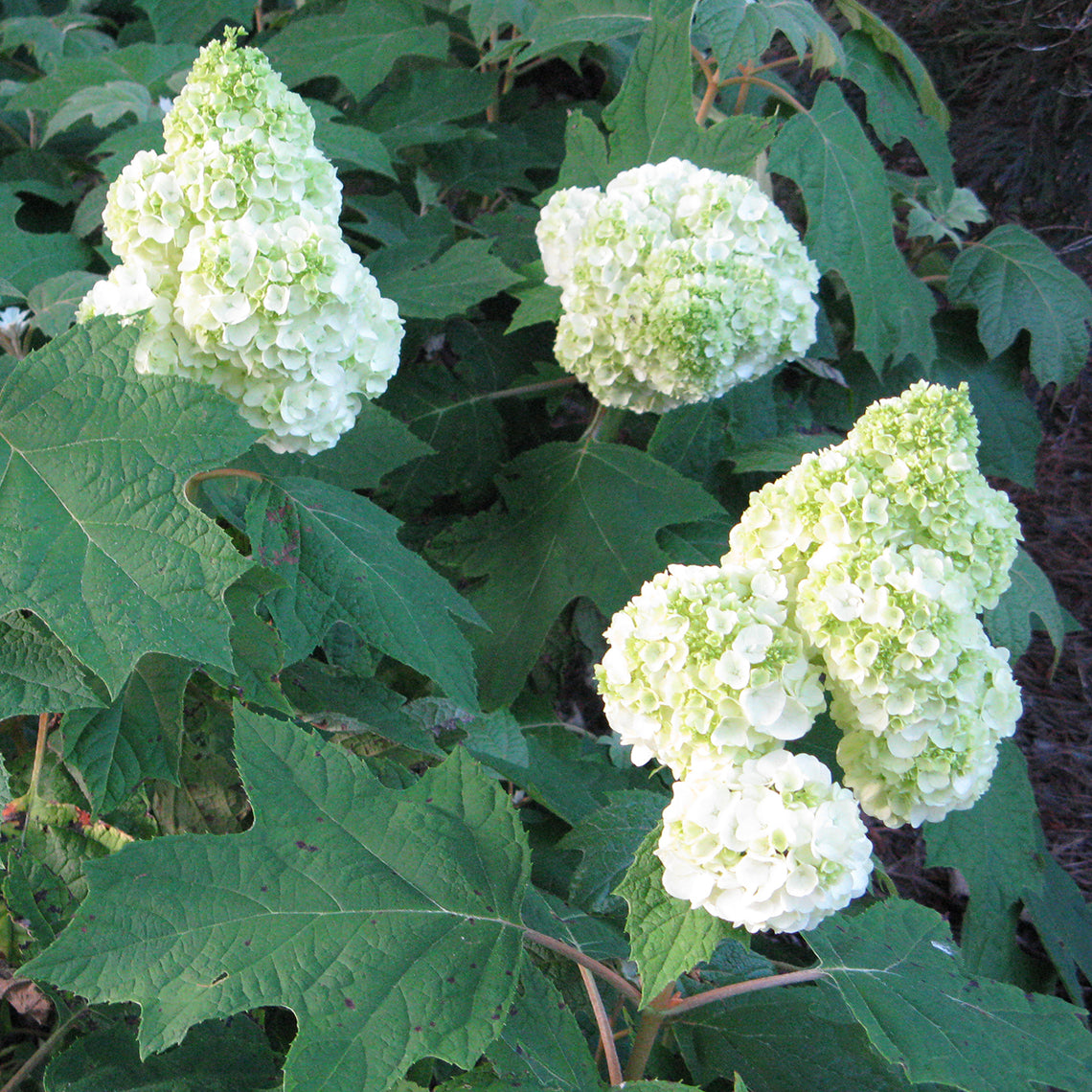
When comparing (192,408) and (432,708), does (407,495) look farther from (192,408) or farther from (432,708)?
(192,408)

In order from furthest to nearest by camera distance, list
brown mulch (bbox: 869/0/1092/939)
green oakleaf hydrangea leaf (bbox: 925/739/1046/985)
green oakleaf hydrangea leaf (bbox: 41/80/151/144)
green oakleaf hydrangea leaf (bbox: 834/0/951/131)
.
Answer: brown mulch (bbox: 869/0/1092/939)
green oakleaf hydrangea leaf (bbox: 834/0/951/131)
green oakleaf hydrangea leaf (bbox: 41/80/151/144)
green oakleaf hydrangea leaf (bbox: 925/739/1046/985)

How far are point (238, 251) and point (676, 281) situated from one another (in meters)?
0.90

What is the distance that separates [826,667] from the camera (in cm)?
109

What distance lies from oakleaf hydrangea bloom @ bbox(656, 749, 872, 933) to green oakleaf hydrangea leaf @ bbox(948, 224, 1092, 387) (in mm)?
2076

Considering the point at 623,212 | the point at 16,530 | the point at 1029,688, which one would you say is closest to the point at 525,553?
the point at 623,212

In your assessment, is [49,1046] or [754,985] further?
[49,1046]

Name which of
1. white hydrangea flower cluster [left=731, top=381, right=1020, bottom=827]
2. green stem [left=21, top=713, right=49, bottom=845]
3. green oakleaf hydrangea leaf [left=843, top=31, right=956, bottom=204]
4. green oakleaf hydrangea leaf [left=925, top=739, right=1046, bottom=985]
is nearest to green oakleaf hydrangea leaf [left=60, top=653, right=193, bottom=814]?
green stem [left=21, top=713, right=49, bottom=845]

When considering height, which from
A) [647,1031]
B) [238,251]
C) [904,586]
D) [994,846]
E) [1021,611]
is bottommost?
[994,846]

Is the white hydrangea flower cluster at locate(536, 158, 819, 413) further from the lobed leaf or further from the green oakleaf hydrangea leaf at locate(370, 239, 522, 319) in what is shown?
the lobed leaf

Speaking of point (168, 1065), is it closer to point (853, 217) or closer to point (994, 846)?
point (994, 846)

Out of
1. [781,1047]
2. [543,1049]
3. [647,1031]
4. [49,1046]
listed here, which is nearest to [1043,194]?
[781,1047]

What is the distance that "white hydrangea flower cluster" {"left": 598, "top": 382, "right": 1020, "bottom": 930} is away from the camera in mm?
962

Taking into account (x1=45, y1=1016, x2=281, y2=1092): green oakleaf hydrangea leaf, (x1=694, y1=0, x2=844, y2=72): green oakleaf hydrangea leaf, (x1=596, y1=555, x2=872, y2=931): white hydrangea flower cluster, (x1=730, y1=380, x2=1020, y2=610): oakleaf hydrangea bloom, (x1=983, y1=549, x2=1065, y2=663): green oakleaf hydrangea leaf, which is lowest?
(x1=983, y1=549, x2=1065, y2=663): green oakleaf hydrangea leaf

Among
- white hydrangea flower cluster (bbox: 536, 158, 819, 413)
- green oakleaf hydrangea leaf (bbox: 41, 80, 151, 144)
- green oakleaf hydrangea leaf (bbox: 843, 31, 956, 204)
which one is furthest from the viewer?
green oakleaf hydrangea leaf (bbox: 843, 31, 956, 204)
